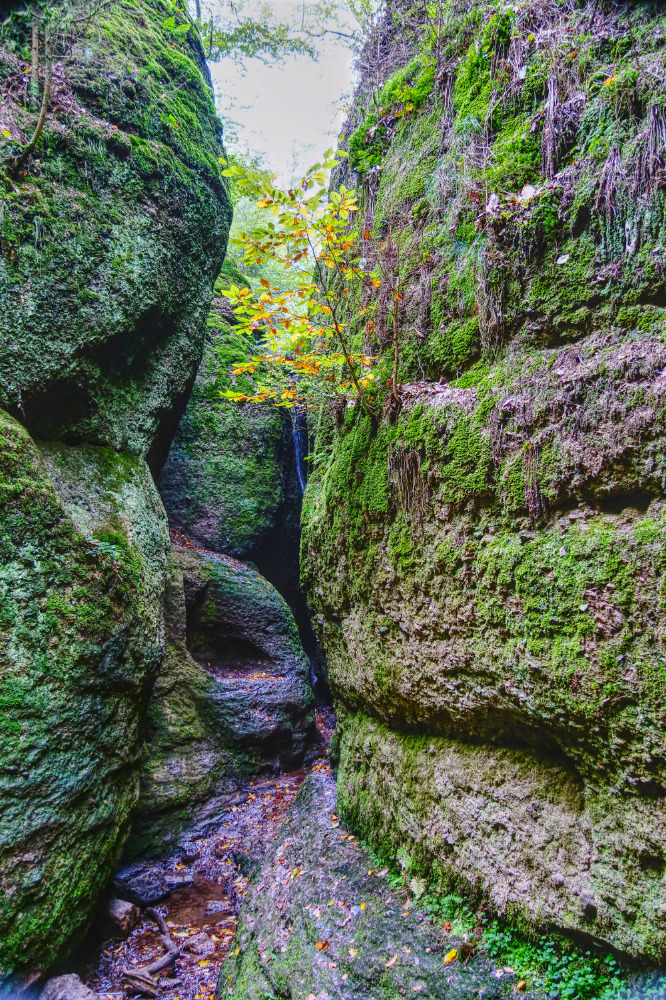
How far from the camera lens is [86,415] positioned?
607 centimetres

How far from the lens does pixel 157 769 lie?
6727 mm

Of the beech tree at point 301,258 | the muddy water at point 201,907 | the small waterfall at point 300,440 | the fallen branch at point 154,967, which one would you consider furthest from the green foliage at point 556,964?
the small waterfall at point 300,440

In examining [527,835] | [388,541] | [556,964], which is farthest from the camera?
[388,541]

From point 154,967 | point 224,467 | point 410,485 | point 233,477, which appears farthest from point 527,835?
point 224,467

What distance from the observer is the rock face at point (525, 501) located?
9.54ft

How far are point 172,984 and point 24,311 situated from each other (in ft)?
21.3

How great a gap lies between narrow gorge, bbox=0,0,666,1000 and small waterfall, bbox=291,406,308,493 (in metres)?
4.86

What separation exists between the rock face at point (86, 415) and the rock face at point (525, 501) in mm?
2631

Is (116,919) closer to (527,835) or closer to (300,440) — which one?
(527,835)

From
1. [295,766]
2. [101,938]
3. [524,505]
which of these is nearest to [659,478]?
[524,505]

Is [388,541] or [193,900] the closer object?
[388,541]

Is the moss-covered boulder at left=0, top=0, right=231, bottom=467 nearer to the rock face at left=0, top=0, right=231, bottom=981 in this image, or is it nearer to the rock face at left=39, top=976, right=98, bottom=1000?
the rock face at left=0, top=0, right=231, bottom=981

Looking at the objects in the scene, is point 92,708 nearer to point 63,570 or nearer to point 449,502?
point 63,570

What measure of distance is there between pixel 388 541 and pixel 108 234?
505 centimetres
